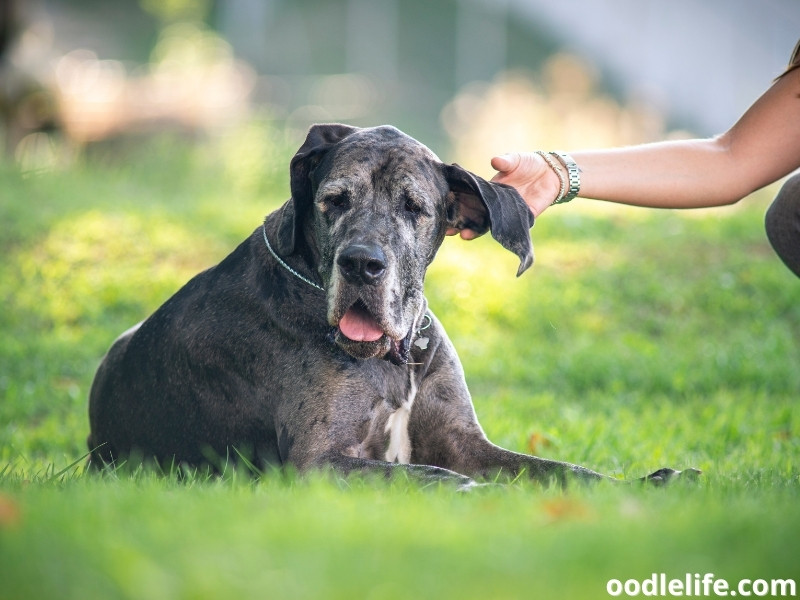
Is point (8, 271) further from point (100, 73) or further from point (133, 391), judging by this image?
point (100, 73)

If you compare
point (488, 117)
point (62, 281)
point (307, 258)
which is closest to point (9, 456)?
point (307, 258)

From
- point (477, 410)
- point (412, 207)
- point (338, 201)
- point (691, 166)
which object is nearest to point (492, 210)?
point (412, 207)

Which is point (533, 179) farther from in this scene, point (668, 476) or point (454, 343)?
point (454, 343)

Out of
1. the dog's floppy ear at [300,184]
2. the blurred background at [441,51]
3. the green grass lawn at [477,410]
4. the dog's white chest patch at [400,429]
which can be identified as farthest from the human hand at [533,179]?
the blurred background at [441,51]

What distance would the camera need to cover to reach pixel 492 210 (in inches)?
175

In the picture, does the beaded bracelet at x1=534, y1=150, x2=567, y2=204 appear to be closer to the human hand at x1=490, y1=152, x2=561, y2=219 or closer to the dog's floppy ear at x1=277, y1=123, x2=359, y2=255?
the human hand at x1=490, y1=152, x2=561, y2=219

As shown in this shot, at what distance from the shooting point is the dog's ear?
4461 mm

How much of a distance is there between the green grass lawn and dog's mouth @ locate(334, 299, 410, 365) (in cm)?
59

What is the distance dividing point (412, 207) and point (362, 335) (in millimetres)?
621

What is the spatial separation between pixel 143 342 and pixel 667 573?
10.1 feet

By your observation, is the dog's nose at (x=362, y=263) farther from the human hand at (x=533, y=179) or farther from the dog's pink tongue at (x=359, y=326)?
the human hand at (x=533, y=179)

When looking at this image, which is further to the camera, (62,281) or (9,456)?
(62,281)

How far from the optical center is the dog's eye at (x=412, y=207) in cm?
437

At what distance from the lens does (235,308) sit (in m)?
4.62
